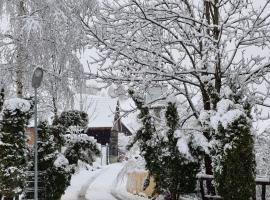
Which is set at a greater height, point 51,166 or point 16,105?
point 16,105

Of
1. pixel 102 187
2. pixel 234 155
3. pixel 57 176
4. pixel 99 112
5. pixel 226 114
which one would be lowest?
pixel 102 187

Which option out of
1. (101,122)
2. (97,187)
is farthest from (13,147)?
(101,122)

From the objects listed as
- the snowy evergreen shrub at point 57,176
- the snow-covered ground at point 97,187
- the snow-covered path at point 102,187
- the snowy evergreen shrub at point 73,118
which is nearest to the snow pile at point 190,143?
the snow-covered ground at point 97,187

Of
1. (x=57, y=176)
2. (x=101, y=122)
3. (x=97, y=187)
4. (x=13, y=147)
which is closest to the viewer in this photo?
(x=13, y=147)

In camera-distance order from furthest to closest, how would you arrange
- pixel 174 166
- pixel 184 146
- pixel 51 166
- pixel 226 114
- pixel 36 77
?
pixel 51 166 → pixel 174 166 → pixel 184 146 → pixel 226 114 → pixel 36 77

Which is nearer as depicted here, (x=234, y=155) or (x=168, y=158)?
(x=234, y=155)

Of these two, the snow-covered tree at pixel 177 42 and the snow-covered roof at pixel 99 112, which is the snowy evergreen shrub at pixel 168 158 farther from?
the snow-covered roof at pixel 99 112

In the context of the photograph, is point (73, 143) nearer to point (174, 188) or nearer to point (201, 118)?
point (174, 188)

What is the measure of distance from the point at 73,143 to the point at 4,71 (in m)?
3.48

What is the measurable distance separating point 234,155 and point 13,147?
5198mm

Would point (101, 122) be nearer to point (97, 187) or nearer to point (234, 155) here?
point (97, 187)

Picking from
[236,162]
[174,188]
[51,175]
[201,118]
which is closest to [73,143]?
[51,175]

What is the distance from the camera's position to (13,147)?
1105 cm

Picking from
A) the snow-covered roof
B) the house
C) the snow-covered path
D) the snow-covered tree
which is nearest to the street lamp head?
the snow-covered tree
